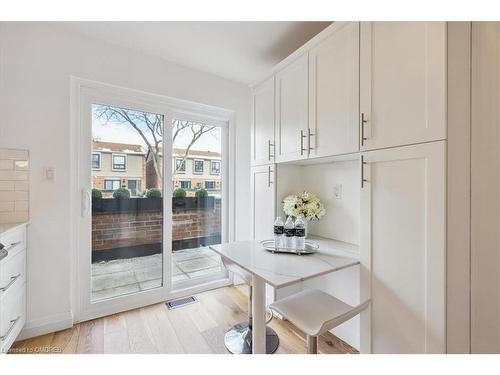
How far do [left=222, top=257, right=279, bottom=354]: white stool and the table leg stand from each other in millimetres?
168

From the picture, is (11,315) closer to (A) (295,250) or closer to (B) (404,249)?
(A) (295,250)

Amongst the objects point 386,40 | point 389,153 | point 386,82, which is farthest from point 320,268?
point 386,40

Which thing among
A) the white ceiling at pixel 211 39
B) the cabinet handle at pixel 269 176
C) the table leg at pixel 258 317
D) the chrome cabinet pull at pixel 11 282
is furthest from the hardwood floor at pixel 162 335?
the white ceiling at pixel 211 39

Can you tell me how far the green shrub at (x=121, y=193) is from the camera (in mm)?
2228

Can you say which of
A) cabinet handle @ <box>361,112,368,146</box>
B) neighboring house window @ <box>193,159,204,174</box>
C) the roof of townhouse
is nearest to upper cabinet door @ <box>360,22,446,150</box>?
cabinet handle @ <box>361,112,368,146</box>

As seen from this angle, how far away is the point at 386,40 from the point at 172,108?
198cm

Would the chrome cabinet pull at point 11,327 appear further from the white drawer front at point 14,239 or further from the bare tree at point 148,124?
the bare tree at point 148,124

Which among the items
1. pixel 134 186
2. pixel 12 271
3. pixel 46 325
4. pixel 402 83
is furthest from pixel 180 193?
pixel 402 83

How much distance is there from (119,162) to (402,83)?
2.33 metres

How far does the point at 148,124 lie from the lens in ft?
7.74

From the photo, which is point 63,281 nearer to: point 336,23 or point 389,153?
point 389,153

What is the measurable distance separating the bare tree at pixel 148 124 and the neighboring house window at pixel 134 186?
0.20 metres

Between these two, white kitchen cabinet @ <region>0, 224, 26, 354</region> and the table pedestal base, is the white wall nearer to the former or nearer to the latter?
white kitchen cabinet @ <region>0, 224, 26, 354</region>

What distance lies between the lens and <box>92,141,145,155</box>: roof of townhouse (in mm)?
2135
